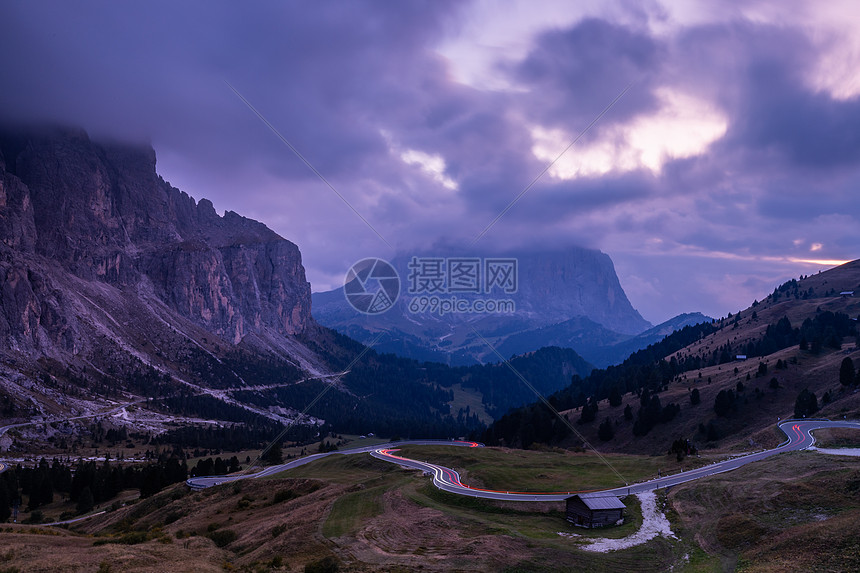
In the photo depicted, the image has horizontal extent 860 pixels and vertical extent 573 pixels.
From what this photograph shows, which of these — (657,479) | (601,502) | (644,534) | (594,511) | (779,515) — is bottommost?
(644,534)

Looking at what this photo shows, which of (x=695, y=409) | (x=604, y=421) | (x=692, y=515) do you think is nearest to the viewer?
(x=692, y=515)

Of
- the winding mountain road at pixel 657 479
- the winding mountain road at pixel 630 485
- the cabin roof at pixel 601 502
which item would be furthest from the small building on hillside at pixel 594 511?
the winding mountain road at pixel 630 485

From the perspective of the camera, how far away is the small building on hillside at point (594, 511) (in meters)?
49.7

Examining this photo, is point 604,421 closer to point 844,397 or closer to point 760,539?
point 844,397

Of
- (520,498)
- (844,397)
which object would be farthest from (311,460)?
(844,397)

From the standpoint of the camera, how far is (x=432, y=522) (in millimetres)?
50531

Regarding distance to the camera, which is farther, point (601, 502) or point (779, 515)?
point (601, 502)

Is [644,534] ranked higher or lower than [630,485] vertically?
lower

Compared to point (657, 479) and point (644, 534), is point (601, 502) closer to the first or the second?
point (644, 534)

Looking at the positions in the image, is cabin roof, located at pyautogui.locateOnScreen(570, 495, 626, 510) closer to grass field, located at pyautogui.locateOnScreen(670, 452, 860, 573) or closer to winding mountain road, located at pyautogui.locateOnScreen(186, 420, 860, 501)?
winding mountain road, located at pyautogui.locateOnScreen(186, 420, 860, 501)

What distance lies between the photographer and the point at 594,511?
49.6 metres

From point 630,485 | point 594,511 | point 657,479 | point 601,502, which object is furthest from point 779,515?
point 657,479

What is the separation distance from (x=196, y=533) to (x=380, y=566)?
32473 millimetres

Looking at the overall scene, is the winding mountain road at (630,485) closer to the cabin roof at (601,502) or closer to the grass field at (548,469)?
the cabin roof at (601,502)
